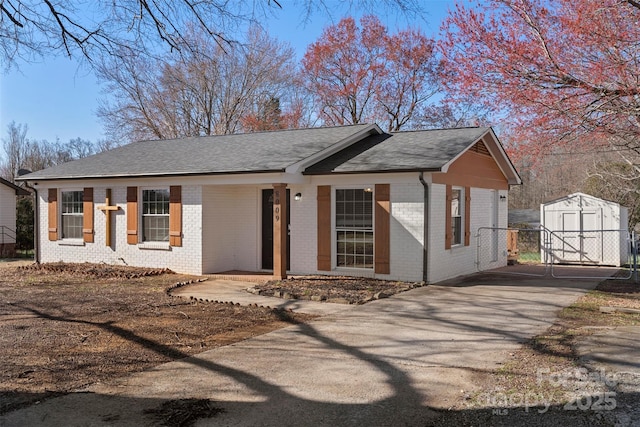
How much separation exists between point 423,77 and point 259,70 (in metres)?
8.73

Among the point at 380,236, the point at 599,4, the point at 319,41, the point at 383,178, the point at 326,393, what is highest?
the point at 319,41

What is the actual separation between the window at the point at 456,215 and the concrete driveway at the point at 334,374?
476 cm

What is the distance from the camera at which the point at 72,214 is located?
15.4 metres

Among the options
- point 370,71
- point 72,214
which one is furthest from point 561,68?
point 370,71

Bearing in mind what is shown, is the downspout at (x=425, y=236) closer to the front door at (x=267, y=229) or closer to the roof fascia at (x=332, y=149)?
the roof fascia at (x=332, y=149)

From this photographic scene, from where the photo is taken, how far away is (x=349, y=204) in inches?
481

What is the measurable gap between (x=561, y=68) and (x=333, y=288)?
560 centimetres

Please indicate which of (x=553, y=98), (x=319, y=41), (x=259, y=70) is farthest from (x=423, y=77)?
(x=553, y=98)

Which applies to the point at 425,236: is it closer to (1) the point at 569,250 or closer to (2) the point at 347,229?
(2) the point at 347,229

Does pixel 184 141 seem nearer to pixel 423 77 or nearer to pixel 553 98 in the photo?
pixel 553 98

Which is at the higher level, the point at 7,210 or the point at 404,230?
the point at 7,210

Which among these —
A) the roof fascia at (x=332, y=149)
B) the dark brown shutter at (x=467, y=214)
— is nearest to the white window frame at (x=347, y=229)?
the roof fascia at (x=332, y=149)

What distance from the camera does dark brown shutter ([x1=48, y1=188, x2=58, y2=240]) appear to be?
50.6 ft

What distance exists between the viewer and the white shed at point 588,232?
17.0 m
